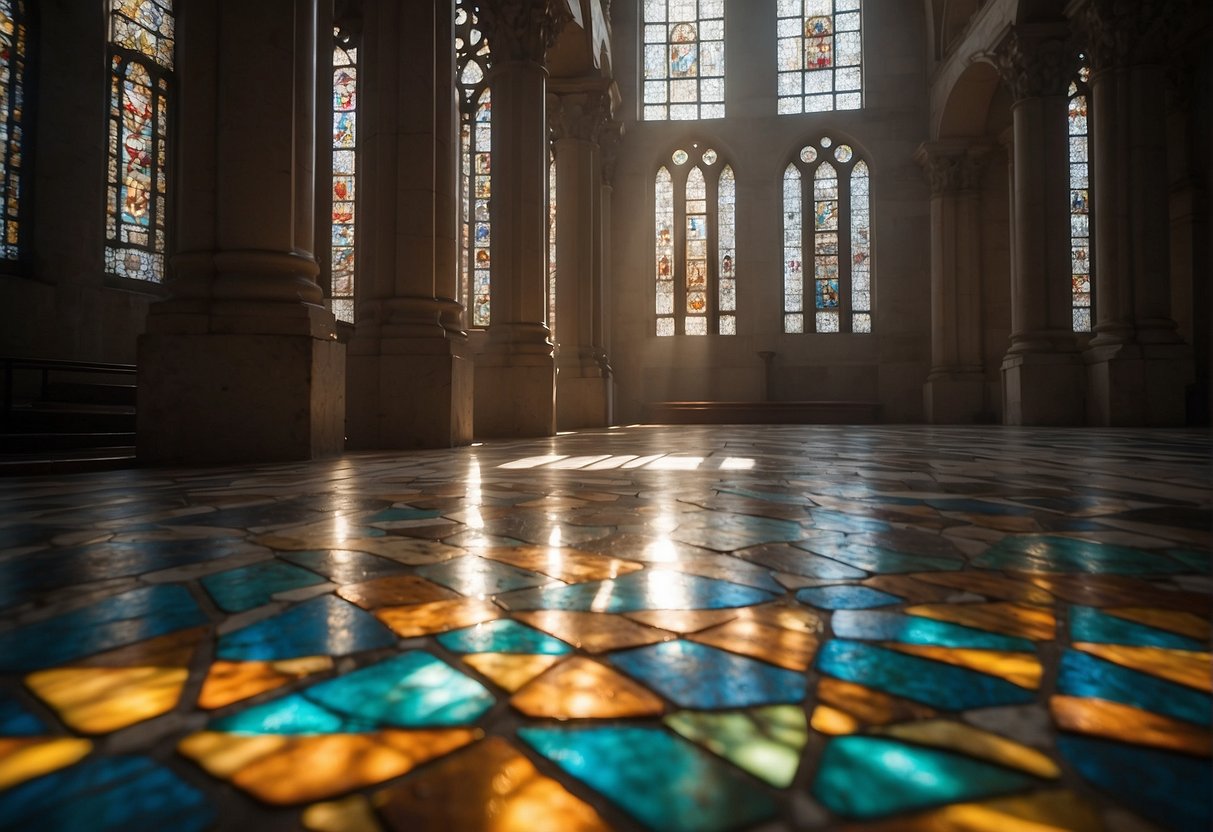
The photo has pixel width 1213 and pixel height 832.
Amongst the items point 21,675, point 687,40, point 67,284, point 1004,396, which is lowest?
point 21,675

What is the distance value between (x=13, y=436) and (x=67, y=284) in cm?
792

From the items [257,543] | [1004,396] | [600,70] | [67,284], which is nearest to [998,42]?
[1004,396]

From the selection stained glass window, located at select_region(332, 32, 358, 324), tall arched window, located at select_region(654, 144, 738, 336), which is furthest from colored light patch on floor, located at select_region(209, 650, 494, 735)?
tall arched window, located at select_region(654, 144, 738, 336)

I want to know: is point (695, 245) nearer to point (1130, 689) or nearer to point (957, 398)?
point (957, 398)

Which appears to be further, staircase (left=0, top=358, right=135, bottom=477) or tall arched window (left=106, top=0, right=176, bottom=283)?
tall arched window (left=106, top=0, right=176, bottom=283)

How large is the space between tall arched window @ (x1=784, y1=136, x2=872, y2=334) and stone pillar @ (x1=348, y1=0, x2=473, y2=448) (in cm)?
1373

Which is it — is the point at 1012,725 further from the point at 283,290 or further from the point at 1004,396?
the point at 1004,396

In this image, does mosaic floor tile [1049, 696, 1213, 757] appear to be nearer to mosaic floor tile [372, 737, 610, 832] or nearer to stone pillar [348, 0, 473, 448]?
mosaic floor tile [372, 737, 610, 832]

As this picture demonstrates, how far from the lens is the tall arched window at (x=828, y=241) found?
62.2 feet

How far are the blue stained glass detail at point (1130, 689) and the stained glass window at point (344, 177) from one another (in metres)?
16.6

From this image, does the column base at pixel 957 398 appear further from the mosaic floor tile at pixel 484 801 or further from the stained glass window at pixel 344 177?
the mosaic floor tile at pixel 484 801

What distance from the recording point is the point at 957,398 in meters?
17.3

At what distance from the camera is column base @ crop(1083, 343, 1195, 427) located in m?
11.5

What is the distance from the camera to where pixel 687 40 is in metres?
19.7
